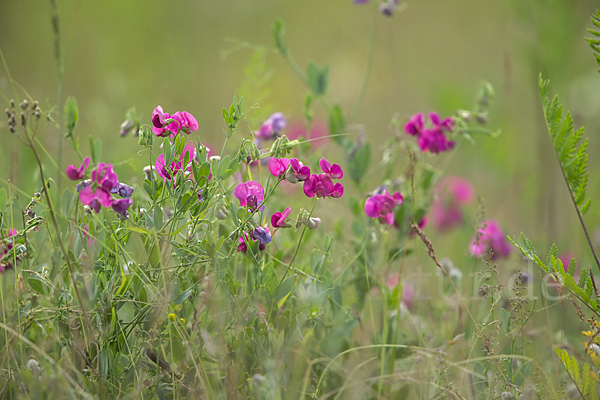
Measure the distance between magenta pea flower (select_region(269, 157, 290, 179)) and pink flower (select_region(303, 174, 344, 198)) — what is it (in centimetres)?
6

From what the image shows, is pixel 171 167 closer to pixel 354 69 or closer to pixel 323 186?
pixel 323 186

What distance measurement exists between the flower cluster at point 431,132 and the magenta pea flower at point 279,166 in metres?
0.60

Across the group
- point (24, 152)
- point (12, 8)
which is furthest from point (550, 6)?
point (12, 8)

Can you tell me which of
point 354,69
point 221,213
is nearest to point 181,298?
point 221,213

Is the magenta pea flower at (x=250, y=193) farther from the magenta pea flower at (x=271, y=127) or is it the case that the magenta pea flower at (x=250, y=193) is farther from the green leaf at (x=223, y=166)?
the magenta pea flower at (x=271, y=127)

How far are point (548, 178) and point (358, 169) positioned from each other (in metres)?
1.07

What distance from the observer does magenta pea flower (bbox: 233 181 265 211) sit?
107cm

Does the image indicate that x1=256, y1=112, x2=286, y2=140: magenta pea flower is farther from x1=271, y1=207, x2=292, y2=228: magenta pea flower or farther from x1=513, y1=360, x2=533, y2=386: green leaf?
x1=513, y1=360, x2=533, y2=386: green leaf

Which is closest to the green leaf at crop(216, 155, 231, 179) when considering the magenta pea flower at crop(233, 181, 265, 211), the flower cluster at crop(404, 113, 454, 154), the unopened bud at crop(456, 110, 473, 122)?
the magenta pea flower at crop(233, 181, 265, 211)

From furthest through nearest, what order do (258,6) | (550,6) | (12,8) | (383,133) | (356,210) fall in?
1. (258,6)
2. (12,8)
3. (383,133)
4. (550,6)
5. (356,210)

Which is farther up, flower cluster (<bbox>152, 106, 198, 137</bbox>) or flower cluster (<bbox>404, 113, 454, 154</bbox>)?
flower cluster (<bbox>152, 106, 198, 137</bbox>)

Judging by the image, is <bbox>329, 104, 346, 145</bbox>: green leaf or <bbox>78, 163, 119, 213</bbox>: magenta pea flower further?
<bbox>329, 104, 346, 145</bbox>: green leaf

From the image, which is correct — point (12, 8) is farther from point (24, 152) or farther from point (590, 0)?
point (590, 0)

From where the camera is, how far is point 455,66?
455cm
